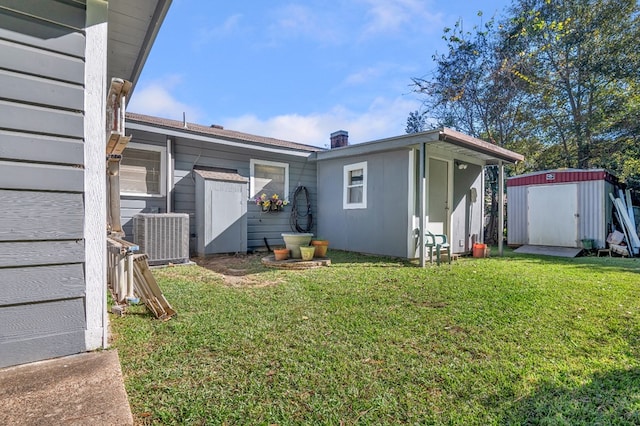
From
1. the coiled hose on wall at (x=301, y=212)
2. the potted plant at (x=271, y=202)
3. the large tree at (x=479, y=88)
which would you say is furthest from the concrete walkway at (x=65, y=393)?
the large tree at (x=479, y=88)

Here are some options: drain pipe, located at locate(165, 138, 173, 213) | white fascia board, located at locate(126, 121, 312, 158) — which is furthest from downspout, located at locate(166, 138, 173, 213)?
white fascia board, located at locate(126, 121, 312, 158)

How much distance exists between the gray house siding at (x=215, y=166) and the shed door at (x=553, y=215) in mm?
6347

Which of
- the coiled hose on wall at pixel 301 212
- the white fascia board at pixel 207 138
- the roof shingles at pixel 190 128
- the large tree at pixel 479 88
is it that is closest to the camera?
the white fascia board at pixel 207 138

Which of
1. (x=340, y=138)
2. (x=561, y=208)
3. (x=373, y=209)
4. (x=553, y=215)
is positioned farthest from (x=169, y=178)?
(x=561, y=208)

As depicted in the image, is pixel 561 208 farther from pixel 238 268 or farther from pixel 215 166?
pixel 215 166

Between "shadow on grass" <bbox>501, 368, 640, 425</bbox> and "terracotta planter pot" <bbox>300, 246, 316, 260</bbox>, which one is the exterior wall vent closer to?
"terracotta planter pot" <bbox>300, 246, 316, 260</bbox>

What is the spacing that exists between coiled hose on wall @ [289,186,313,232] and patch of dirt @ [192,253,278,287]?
1.42 m

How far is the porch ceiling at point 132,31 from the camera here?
7.89ft

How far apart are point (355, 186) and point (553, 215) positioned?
19.3ft

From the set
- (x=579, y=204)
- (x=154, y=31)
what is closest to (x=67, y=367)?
(x=154, y=31)

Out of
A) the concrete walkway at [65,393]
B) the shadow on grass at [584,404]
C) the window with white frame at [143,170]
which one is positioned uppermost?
the window with white frame at [143,170]

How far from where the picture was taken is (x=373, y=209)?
6.72 meters

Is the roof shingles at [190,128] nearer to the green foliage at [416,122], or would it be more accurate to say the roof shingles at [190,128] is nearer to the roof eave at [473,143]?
the roof eave at [473,143]

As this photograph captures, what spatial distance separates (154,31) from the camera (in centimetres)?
269
